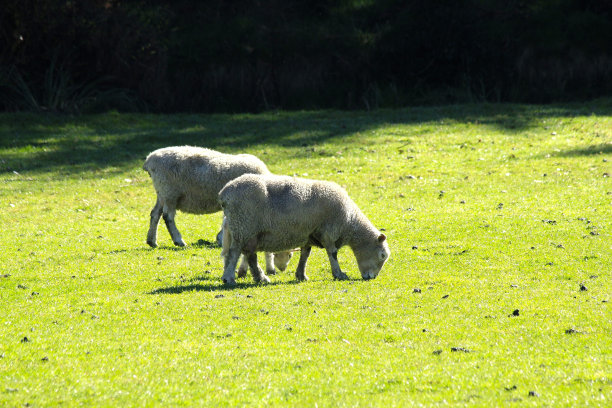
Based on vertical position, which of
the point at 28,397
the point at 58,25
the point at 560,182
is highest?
the point at 58,25

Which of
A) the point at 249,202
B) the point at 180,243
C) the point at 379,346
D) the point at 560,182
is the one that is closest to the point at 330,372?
the point at 379,346

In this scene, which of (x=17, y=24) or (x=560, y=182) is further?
(x=17, y=24)

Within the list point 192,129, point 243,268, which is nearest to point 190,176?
point 243,268

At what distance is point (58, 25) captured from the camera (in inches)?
1265

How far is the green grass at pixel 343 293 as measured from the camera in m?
7.33

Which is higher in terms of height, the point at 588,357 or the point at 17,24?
the point at 17,24

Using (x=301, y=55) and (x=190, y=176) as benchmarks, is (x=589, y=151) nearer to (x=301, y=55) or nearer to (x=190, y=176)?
(x=190, y=176)

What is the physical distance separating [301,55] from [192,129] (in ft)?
36.3

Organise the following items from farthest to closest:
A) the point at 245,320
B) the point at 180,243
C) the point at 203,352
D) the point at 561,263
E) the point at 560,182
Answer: the point at 560,182, the point at 180,243, the point at 561,263, the point at 245,320, the point at 203,352

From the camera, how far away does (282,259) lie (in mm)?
12891

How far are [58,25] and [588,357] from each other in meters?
28.1

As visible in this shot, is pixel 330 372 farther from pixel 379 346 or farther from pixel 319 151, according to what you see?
pixel 319 151

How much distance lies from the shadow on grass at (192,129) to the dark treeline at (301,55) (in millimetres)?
2459

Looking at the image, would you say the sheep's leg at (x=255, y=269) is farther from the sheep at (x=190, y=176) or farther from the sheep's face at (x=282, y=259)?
the sheep at (x=190, y=176)
